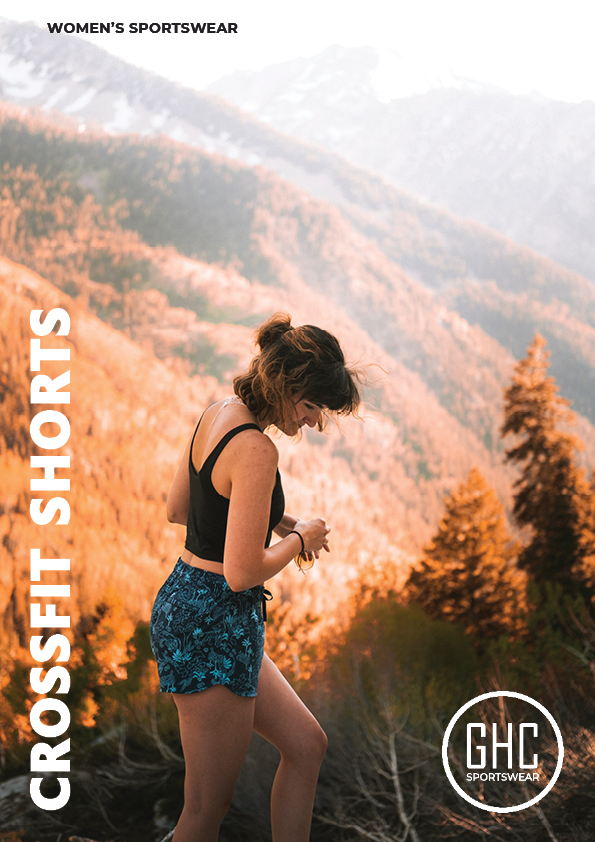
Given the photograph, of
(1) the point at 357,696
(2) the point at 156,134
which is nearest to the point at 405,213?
(2) the point at 156,134

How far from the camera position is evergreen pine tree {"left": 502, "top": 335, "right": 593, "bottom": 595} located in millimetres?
10102

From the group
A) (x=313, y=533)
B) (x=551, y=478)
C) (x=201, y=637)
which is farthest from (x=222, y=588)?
(x=551, y=478)

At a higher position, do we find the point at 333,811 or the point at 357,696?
the point at 333,811

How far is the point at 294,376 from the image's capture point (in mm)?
1284

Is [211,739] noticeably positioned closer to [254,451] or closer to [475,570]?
[254,451]

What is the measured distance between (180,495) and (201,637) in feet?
1.19

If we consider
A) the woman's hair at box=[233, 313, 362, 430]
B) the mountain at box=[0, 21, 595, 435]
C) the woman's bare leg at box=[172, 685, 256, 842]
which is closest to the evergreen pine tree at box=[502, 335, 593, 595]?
the woman's hair at box=[233, 313, 362, 430]

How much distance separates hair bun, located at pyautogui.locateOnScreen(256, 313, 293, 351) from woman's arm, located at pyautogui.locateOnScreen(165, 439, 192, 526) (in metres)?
0.32

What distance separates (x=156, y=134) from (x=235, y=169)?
5396 millimetres

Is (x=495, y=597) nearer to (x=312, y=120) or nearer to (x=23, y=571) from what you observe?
(x=23, y=571)

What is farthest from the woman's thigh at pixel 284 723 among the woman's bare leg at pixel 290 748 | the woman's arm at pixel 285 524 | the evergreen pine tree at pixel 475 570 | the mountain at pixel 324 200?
the mountain at pixel 324 200

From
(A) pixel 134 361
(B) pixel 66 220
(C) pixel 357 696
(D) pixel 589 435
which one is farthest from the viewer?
(B) pixel 66 220

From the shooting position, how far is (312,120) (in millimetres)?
52250

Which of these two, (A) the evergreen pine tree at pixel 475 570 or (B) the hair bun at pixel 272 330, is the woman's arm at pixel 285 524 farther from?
(A) the evergreen pine tree at pixel 475 570
